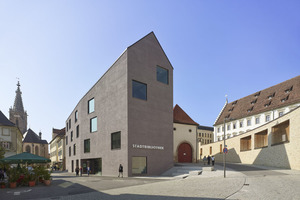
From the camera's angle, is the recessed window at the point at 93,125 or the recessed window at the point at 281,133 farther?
the recessed window at the point at 93,125

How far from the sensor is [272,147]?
2908cm

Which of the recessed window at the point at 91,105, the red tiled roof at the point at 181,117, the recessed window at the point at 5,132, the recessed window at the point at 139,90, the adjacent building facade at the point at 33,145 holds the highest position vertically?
the recessed window at the point at 139,90

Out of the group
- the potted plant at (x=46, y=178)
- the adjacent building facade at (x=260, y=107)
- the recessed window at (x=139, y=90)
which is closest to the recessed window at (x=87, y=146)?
the recessed window at (x=139, y=90)

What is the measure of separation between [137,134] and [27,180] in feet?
37.2

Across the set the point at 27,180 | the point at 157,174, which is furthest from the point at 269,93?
the point at 27,180

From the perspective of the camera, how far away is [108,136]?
93.1 feet

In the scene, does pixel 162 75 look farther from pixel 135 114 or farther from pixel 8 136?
pixel 8 136

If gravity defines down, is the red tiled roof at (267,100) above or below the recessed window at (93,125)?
above

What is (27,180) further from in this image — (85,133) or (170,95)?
(170,95)

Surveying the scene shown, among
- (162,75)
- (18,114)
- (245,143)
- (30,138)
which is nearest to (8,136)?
(162,75)

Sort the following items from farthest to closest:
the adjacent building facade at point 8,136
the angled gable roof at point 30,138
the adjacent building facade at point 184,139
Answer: the angled gable roof at point 30,138 → the adjacent building facade at point 8,136 → the adjacent building facade at point 184,139

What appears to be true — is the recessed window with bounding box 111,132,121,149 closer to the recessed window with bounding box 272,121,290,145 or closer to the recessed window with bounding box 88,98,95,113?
the recessed window with bounding box 88,98,95,113

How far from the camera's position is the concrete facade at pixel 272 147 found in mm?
24250

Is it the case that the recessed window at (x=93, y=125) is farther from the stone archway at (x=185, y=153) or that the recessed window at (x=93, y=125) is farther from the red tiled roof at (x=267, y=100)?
the red tiled roof at (x=267, y=100)
